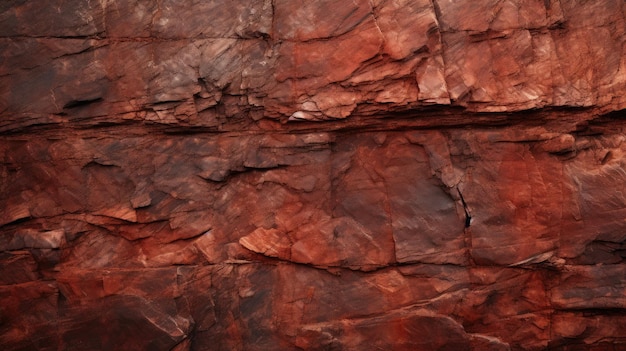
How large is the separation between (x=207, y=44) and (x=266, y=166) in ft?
4.42

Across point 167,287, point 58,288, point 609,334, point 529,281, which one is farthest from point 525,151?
point 58,288

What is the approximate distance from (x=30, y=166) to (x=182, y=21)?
2.10 metres

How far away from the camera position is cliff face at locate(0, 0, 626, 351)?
637 cm

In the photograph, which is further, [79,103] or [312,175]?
[312,175]

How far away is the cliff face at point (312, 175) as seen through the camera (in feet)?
20.9

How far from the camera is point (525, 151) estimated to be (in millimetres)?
6496

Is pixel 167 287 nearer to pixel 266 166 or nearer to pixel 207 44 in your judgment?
pixel 266 166

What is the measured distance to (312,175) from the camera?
6.54m

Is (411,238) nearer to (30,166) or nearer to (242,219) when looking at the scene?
(242,219)

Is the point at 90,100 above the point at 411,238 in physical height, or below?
above

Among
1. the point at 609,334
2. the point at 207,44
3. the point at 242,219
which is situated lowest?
the point at 609,334

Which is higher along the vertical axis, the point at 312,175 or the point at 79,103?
the point at 79,103

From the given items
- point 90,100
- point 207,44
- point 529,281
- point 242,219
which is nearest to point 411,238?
point 529,281

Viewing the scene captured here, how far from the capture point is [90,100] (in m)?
6.37
